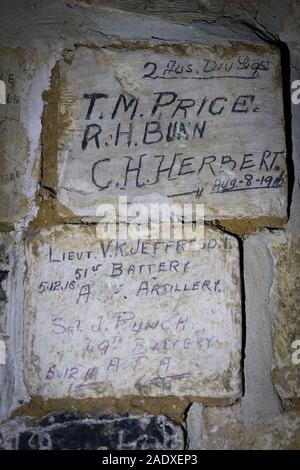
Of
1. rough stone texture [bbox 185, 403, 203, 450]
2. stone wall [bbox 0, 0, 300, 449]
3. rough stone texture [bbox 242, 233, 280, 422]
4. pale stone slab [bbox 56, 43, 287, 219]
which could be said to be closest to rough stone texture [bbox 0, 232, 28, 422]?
stone wall [bbox 0, 0, 300, 449]

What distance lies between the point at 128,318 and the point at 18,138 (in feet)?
1.52

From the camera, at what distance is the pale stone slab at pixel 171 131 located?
0.90m

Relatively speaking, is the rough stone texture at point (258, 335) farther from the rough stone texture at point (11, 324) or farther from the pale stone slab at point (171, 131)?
the rough stone texture at point (11, 324)

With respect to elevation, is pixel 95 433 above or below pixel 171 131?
below

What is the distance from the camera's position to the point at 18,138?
913 mm

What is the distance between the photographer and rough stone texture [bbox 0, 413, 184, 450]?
2.87 ft

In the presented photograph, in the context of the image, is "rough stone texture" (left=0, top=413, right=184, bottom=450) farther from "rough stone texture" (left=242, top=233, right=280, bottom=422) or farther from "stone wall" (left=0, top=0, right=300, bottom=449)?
"rough stone texture" (left=242, top=233, right=280, bottom=422)

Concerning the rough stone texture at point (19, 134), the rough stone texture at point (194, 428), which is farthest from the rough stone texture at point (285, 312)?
the rough stone texture at point (19, 134)

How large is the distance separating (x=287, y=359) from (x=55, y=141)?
70cm

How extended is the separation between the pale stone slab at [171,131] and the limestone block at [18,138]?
6cm

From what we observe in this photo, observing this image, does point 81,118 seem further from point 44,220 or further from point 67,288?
point 67,288

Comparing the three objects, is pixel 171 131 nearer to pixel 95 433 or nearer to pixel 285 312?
pixel 285 312

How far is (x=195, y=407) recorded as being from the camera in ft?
2.94

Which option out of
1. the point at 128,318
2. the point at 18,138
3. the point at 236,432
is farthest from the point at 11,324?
the point at 236,432
